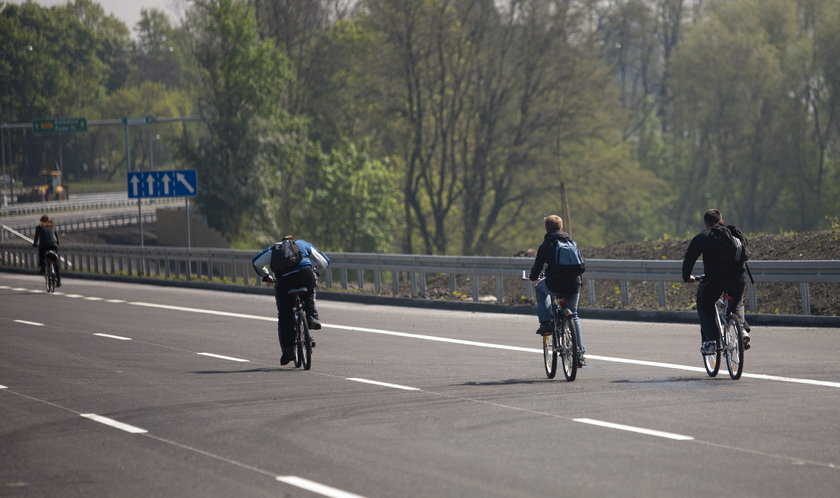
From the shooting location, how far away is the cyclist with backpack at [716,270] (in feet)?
44.7

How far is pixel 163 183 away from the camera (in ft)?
131

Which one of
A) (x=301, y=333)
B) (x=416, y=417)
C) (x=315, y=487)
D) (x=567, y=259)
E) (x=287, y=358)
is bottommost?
(x=315, y=487)

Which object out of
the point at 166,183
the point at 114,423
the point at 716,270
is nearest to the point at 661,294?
the point at 716,270

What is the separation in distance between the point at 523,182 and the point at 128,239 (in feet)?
84.1

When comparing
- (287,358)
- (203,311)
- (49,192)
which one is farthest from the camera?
(49,192)

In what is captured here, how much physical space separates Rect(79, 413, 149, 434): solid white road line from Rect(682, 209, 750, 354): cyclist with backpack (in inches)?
219

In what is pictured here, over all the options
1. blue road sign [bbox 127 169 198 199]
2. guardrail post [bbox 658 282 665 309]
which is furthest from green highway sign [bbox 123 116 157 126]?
guardrail post [bbox 658 282 665 309]

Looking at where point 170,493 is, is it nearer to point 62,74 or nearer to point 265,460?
point 265,460

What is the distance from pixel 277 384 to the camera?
46.1 ft

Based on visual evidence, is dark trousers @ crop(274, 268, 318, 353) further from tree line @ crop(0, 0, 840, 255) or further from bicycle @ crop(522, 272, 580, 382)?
tree line @ crop(0, 0, 840, 255)

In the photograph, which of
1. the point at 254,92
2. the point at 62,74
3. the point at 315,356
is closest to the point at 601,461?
the point at 315,356

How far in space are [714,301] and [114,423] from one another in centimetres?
594

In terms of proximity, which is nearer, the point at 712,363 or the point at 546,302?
the point at 712,363

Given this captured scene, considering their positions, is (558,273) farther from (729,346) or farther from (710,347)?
(729,346)
